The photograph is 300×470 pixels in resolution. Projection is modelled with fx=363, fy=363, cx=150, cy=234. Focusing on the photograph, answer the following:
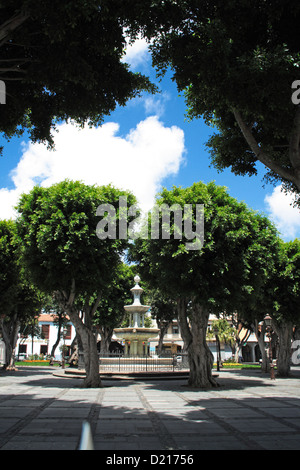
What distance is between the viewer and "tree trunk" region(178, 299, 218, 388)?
16.4 m

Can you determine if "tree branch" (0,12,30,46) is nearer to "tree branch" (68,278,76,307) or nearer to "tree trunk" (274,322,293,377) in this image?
"tree branch" (68,278,76,307)

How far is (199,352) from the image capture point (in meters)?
16.5

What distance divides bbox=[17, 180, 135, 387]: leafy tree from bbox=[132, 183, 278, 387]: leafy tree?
2.46 meters

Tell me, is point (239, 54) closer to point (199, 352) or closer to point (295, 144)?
point (295, 144)

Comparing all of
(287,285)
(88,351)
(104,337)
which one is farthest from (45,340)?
(287,285)

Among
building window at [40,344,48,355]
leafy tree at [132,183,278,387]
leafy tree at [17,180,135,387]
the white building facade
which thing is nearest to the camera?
leafy tree at [132,183,278,387]

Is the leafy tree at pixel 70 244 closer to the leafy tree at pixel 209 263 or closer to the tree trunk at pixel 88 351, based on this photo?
the tree trunk at pixel 88 351

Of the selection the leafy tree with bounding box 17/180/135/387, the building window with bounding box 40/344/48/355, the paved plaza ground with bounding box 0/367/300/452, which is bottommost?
the building window with bounding box 40/344/48/355

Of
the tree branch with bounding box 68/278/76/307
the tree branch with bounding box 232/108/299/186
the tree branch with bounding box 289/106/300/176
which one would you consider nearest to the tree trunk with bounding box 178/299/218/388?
the tree branch with bounding box 68/278/76/307

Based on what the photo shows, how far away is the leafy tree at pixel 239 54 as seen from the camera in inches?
241

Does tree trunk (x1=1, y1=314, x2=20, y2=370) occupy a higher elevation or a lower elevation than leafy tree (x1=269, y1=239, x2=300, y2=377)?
lower
